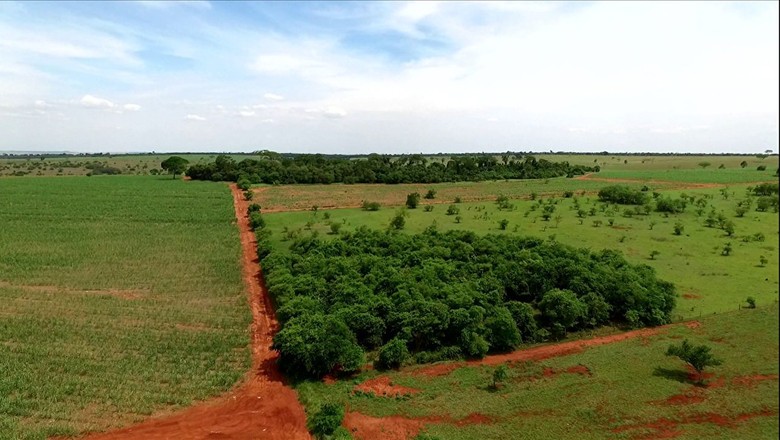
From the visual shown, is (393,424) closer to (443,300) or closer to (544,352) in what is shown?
(443,300)

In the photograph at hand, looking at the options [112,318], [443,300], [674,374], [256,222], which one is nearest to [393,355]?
[443,300]

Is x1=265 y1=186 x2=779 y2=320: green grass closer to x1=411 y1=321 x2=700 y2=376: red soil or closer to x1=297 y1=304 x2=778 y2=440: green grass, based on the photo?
x1=411 y1=321 x2=700 y2=376: red soil

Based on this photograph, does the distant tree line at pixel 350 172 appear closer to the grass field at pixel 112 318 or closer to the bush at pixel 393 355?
the grass field at pixel 112 318

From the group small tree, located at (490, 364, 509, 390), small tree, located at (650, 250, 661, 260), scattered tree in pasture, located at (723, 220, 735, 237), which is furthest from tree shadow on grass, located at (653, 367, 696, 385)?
scattered tree in pasture, located at (723, 220, 735, 237)

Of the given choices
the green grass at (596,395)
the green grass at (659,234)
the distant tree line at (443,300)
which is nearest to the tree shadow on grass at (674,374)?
the green grass at (596,395)

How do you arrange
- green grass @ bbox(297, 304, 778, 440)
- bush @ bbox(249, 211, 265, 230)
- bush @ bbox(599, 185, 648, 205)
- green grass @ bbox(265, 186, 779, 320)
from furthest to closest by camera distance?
1. bush @ bbox(599, 185, 648, 205)
2. bush @ bbox(249, 211, 265, 230)
3. green grass @ bbox(265, 186, 779, 320)
4. green grass @ bbox(297, 304, 778, 440)

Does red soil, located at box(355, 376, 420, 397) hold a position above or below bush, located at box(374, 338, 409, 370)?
below
